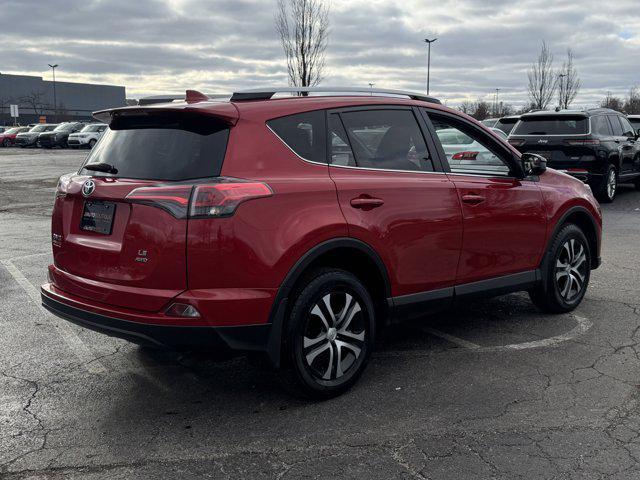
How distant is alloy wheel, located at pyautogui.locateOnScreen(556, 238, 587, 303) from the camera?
569 cm

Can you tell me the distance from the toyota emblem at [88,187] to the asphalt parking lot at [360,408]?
3.94ft

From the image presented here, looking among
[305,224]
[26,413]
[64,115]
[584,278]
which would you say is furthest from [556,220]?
[64,115]

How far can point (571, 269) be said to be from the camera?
227 inches

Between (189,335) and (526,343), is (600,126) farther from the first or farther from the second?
(189,335)

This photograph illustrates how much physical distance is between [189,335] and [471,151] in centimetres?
293

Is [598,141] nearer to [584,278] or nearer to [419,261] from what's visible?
[584,278]

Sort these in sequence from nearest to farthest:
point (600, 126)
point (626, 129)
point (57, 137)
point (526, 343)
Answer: point (526, 343) < point (600, 126) < point (626, 129) < point (57, 137)

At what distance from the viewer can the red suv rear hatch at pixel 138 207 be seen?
11.4ft

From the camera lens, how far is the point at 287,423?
12.1 feet

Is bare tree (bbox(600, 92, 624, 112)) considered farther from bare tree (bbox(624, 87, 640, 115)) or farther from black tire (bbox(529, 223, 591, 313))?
black tire (bbox(529, 223, 591, 313))

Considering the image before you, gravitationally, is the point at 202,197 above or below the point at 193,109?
below

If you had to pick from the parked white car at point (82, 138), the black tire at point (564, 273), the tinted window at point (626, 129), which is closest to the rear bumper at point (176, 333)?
the black tire at point (564, 273)

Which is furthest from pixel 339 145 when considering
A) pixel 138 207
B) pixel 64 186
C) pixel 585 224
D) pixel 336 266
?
pixel 585 224

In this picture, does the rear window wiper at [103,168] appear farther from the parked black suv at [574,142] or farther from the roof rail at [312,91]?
the parked black suv at [574,142]
